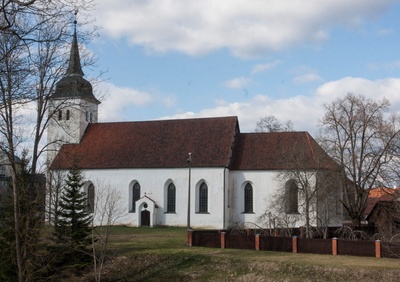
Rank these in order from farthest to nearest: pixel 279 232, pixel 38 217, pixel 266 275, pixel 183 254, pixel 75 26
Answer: pixel 279 232, pixel 183 254, pixel 266 275, pixel 38 217, pixel 75 26

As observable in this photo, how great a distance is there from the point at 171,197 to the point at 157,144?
5.33 m

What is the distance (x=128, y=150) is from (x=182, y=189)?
6931mm

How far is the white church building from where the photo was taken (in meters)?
44.2

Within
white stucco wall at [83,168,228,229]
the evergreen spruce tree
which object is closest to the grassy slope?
the evergreen spruce tree

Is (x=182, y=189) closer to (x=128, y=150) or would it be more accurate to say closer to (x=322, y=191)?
(x=128, y=150)

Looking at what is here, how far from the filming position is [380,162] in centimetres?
3544

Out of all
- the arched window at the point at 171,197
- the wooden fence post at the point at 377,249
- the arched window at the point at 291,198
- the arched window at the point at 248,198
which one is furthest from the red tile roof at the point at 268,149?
the wooden fence post at the point at 377,249

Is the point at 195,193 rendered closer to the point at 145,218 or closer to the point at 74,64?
the point at 145,218

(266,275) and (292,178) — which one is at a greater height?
(292,178)

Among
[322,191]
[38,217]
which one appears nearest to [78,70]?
[38,217]

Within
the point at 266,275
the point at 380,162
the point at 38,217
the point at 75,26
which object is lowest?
the point at 266,275

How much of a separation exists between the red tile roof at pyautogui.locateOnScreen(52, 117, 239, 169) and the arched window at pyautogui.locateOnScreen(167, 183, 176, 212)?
2.04 m

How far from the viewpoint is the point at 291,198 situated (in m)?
42.3

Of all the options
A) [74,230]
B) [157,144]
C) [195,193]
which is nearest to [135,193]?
[157,144]
